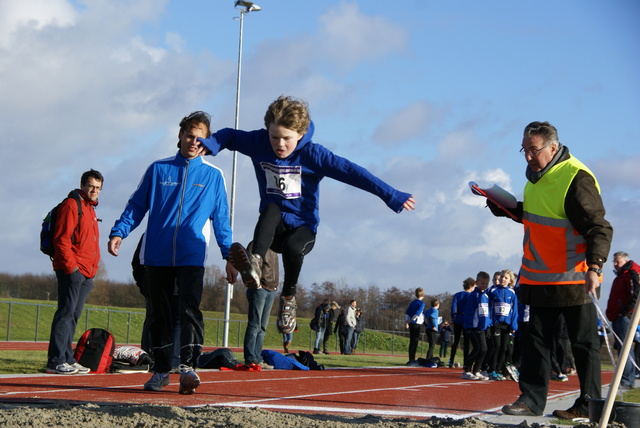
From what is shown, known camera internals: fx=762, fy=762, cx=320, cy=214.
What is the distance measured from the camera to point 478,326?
12156 millimetres

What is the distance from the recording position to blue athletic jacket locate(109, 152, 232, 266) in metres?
5.85

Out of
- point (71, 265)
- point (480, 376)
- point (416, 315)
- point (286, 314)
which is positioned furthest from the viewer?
point (416, 315)

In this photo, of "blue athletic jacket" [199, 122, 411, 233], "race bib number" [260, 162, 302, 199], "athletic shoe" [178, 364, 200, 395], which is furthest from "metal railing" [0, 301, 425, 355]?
"race bib number" [260, 162, 302, 199]

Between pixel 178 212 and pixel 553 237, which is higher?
pixel 178 212

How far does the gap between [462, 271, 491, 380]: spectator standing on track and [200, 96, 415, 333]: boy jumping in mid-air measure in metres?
7.06

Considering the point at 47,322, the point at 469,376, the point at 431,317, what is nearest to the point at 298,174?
the point at 469,376

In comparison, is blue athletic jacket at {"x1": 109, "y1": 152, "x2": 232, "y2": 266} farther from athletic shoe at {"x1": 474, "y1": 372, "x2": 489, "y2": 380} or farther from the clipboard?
athletic shoe at {"x1": 474, "y1": 372, "x2": 489, "y2": 380}

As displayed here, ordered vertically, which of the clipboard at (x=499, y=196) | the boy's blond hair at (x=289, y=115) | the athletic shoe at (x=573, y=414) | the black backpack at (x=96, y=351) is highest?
the boy's blond hair at (x=289, y=115)

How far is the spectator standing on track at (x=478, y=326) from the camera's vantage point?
12.1m

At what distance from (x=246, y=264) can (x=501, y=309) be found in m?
8.24

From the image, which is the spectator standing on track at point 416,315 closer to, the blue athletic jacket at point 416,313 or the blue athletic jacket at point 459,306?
the blue athletic jacket at point 416,313

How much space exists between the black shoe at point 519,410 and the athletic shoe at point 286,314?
179cm

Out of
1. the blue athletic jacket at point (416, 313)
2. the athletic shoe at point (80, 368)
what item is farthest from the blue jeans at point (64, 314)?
the blue athletic jacket at point (416, 313)

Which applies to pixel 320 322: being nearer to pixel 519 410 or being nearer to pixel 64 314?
pixel 64 314
